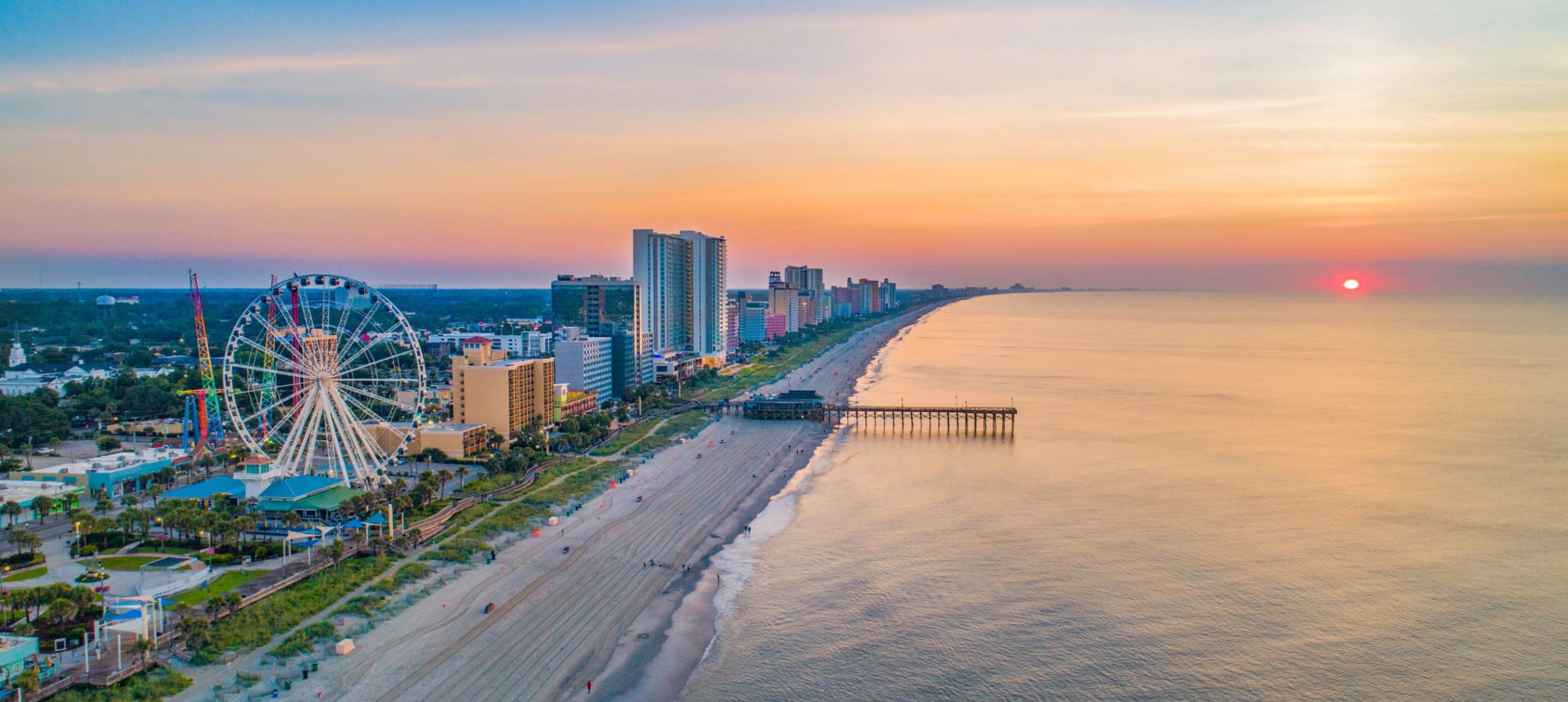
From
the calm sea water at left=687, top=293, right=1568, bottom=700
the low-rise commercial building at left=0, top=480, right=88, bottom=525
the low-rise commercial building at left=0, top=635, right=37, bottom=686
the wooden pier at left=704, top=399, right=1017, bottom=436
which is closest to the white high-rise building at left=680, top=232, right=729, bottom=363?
the wooden pier at left=704, top=399, right=1017, bottom=436

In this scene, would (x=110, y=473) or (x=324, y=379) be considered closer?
(x=324, y=379)

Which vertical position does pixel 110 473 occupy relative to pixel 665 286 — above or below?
below

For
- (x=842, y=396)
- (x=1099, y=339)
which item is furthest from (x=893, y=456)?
(x=1099, y=339)

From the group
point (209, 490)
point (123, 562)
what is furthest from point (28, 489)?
point (123, 562)

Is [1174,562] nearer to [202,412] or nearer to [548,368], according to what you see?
[548,368]

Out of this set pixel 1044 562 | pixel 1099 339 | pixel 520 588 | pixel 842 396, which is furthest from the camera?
pixel 1099 339

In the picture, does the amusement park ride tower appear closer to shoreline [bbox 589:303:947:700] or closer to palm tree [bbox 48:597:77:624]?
palm tree [bbox 48:597:77:624]

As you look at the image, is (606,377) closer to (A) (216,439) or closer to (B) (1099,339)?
(A) (216,439)
